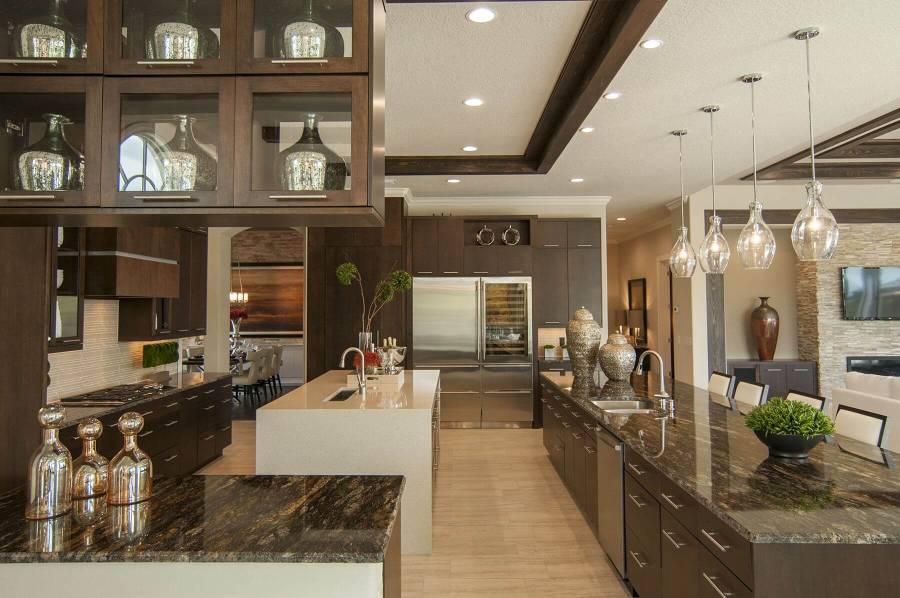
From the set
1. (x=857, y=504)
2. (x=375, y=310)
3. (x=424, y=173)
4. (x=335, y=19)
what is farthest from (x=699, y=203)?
(x=335, y=19)

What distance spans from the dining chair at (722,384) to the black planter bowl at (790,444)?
6.86 feet

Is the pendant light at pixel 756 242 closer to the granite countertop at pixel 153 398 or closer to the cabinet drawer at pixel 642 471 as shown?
the cabinet drawer at pixel 642 471

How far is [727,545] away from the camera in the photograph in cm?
165

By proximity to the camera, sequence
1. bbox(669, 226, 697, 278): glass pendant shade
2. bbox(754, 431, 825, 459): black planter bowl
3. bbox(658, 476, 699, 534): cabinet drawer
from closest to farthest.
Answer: bbox(658, 476, 699, 534): cabinet drawer, bbox(754, 431, 825, 459): black planter bowl, bbox(669, 226, 697, 278): glass pendant shade

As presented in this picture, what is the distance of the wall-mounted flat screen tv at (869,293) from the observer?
685 centimetres

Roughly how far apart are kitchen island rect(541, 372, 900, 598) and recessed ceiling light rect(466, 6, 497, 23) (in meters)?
2.24

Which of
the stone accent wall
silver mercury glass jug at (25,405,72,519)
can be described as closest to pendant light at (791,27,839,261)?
silver mercury glass jug at (25,405,72,519)

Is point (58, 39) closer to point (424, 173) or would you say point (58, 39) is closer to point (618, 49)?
point (618, 49)

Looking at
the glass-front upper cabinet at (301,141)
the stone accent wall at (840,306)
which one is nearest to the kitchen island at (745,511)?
the glass-front upper cabinet at (301,141)

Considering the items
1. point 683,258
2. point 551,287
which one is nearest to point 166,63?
point 683,258

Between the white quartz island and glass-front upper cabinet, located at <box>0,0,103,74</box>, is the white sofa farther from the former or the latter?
glass-front upper cabinet, located at <box>0,0,103,74</box>

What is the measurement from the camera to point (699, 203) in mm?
7027

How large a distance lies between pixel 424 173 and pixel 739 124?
2.96 m

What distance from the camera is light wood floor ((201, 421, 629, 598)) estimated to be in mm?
2863
